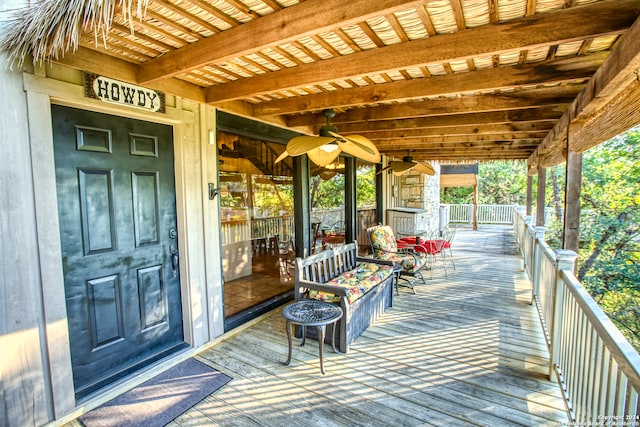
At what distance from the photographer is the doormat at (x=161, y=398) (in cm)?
210

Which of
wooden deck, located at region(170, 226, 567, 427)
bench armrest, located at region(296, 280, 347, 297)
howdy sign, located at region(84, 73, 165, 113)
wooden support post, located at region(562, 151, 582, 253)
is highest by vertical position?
howdy sign, located at region(84, 73, 165, 113)

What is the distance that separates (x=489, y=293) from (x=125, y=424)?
4652mm

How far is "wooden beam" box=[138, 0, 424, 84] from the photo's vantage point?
1423 mm

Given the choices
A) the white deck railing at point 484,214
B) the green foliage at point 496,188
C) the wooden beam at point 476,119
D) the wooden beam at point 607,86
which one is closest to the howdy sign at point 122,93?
the wooden beam at point 476,119

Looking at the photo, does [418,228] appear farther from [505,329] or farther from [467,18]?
[467,18]

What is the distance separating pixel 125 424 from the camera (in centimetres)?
205

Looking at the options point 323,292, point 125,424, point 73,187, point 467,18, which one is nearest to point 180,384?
point 125,424

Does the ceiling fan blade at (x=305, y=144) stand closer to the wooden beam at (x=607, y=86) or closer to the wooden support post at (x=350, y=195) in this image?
the wooden beam at (x=607, y=86)

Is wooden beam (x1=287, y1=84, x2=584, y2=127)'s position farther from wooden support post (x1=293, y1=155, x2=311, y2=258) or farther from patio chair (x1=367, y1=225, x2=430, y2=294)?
patio chair (x1=367, y1=225, x2=430, y2=294)

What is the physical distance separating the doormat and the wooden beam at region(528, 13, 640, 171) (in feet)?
11.2

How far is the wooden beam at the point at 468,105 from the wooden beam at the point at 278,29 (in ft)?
6.86

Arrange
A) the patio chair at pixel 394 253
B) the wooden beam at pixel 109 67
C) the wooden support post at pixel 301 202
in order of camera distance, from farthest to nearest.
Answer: the patio chair at pixel 394 253
the wooden support post at pixel 301 202
the wooden beam at pixel 109 67

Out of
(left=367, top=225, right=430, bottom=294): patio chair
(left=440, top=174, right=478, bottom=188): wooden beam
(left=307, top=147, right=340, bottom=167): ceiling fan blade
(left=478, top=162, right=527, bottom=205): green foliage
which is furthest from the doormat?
(left=478, top=162, right=527, bottom=205): green foliage

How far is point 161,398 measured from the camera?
2.31m
